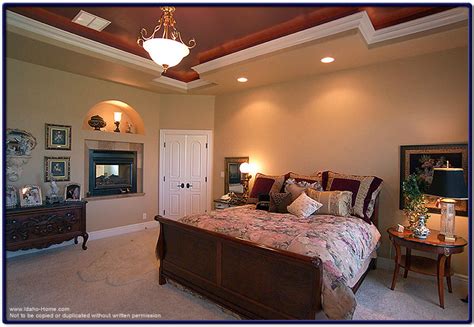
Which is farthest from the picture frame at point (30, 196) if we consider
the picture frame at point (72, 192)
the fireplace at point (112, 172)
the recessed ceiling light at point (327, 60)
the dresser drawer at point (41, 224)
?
the recessed ceiling light at point (327, 60)

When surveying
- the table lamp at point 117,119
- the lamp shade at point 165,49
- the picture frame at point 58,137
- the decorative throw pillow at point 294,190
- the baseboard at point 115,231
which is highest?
the lamp shade at point 165,49

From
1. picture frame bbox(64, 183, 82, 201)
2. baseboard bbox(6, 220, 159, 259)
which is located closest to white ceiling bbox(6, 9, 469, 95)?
picture frame bbox(64, 183, 82, 201)

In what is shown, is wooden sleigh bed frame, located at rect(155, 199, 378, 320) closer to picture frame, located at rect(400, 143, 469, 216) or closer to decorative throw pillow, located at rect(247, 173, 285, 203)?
decorative throw pillow, located at rect(247, 173, 285, 203)

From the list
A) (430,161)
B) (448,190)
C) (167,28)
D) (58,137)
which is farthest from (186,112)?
(448,190)

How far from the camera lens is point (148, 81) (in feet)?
14.7

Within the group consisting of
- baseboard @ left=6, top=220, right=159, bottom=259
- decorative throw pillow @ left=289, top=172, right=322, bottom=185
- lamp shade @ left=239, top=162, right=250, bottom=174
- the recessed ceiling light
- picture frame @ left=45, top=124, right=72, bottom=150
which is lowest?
baseboard @ left=6, top=220, right=159, bottom=259

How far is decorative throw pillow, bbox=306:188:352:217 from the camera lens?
9.88ft

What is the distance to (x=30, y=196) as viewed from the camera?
3.48 m

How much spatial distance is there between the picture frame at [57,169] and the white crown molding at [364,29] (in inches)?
134

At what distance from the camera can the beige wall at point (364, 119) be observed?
3.00 meters

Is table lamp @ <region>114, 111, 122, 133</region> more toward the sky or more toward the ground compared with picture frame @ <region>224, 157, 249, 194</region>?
more toward the sky

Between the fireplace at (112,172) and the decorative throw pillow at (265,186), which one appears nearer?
the decorative throw pillow at (265,186)

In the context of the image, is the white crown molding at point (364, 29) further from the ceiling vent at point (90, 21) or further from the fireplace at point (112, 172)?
the fireplace at point (112, 172)

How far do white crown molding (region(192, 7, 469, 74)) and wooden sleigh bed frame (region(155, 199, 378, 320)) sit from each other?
237cm
